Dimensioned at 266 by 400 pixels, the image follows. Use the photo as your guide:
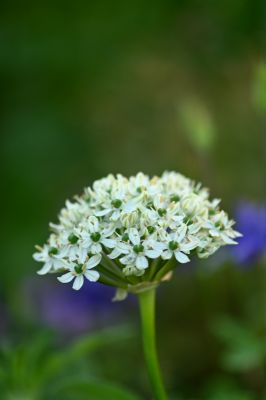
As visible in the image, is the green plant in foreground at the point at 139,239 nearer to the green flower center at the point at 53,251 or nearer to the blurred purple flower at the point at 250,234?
the green flower center at the point at 53,251

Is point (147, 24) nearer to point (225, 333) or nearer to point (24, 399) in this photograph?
point (225, 333)

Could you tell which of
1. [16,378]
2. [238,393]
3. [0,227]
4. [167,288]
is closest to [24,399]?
[16,378]

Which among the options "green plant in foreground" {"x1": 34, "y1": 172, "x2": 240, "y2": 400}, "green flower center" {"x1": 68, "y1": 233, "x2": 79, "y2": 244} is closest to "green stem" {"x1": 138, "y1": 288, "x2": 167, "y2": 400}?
"green plant in foreground" {"x1": 34, "y1": 172, "x2": 240, "y2": 400}

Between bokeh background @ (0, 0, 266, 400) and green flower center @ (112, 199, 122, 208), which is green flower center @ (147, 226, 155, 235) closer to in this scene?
green flower center @ (112, 199, 122, 208)

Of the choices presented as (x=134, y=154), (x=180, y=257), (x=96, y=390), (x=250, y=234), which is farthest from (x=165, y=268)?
(x=134, y=154)

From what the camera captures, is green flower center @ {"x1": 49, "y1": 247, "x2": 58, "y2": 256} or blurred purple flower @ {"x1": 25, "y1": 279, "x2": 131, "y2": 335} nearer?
green flower center @ {"x1": 49, "y1": 247, "x2": 58, "y2": 256}

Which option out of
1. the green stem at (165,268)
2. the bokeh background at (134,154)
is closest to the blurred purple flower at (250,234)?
the bokeh background at (134,154)
